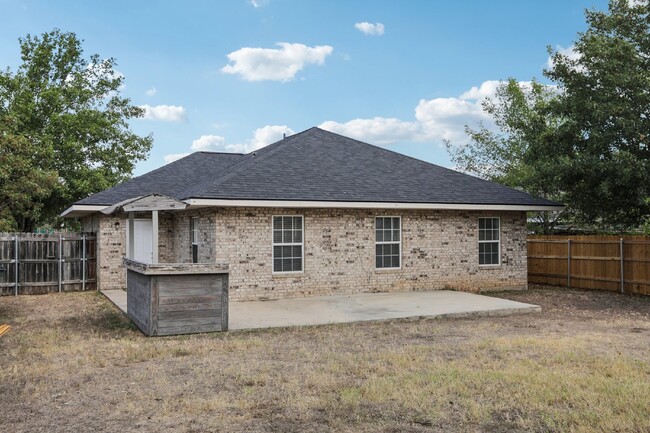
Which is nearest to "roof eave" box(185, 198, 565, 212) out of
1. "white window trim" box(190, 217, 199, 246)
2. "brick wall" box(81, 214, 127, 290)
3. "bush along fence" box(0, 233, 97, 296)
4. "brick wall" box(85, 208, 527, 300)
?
"brick wall" box(85, 208, 527, 300)

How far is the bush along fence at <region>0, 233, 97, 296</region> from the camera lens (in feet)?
59.0

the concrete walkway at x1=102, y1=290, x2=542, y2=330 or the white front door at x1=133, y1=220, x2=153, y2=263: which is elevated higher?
the white front door at x1=133, y1=220, x2=153, y2=263

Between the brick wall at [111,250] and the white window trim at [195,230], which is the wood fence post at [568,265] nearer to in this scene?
the white window trim at [195,230]

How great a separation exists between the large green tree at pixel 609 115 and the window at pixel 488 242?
100.0 inches

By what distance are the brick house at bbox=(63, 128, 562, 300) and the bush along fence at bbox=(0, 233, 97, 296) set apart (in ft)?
3.35

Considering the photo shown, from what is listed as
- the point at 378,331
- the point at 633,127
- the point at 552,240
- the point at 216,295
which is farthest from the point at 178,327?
the point at 552,240

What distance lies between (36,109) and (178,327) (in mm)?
24795

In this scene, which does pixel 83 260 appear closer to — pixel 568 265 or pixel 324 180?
pixel 324 180

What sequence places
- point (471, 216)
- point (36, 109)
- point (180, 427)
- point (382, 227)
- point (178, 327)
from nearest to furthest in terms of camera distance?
point (180, 427) → point (178, 327) → point (382, 227) → point (471, 216) → point (36, 109)

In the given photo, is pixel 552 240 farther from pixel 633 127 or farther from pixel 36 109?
pixel 36 109

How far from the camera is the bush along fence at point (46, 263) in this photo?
18.0 meters

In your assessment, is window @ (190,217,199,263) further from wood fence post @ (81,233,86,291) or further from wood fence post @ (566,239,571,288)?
wood fence post @ (566,239,571,288)

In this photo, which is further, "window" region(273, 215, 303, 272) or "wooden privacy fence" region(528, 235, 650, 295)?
"wooden privacy fence" region(528, 235, 650, 295)

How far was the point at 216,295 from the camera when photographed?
1058 cm
